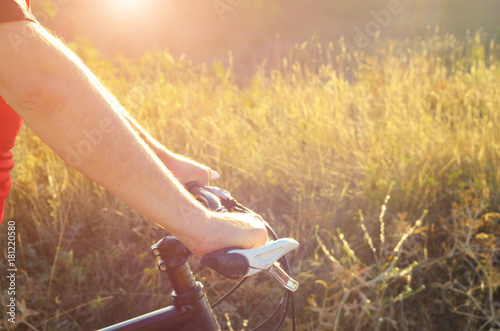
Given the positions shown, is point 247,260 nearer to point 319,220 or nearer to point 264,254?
point 264,254

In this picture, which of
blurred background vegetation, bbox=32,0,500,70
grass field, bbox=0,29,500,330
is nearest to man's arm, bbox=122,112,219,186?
grass field, bbox=0,29,500,330

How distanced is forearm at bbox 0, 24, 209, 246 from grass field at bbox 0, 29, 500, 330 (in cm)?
165

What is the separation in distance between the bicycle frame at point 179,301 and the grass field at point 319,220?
1.24 m

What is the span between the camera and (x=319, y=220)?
3131 millimetres

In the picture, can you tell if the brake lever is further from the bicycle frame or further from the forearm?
the bicycle frame

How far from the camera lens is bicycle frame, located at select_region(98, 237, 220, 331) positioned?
1.11m

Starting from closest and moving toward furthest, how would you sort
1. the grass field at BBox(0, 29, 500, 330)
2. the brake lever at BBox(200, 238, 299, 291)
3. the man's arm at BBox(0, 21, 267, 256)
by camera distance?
the man's arm at BBox(0, 21, 267, 256) → the brake lever at BBox(200, 238, 299, 291) → the grass field at BBox(0, 29, 500, 330)

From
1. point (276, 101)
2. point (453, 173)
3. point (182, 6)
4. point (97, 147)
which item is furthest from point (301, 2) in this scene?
point (97, 147)

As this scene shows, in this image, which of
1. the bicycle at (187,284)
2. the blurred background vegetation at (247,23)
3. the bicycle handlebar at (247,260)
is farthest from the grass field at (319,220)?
the blurred background vegetation at (247,23)

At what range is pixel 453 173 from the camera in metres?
3.25

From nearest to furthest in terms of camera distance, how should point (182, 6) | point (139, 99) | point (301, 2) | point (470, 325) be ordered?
point (470, 325) → point (139, 99) → point (182, 6) → point (301, 2)

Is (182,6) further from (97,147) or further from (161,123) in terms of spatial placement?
(97,147)

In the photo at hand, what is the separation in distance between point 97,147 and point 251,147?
9.35 feet

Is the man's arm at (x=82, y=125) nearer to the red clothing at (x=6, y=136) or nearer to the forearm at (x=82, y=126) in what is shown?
the forearm at (x=82, y=126)
